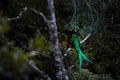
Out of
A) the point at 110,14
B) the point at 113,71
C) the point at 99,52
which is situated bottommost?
the point at 113,71

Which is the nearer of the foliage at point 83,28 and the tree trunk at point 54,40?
the tree trunk at point 54,40

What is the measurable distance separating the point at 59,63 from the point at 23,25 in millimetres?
1282

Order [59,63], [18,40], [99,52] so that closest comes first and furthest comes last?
[59,63], [18,40], [99,52]

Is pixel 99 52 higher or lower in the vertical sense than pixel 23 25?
lower

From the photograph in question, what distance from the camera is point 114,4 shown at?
4090 mm

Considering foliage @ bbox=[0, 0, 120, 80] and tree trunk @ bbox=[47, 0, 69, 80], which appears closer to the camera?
tree trunk @ bbox=[47, 0, 69, 80]

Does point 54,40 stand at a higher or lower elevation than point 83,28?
lower

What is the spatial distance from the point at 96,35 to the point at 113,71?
5.03 feet

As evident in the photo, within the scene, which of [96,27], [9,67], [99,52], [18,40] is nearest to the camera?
[9,67]

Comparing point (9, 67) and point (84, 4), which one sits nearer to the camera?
point (9, 67)

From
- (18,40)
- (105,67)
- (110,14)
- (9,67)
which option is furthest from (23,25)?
(9,67)

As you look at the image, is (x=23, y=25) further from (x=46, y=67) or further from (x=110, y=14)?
(x=110, y=14)

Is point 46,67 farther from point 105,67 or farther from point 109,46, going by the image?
point 105,67

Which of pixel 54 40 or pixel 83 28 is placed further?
pixel 83 28
